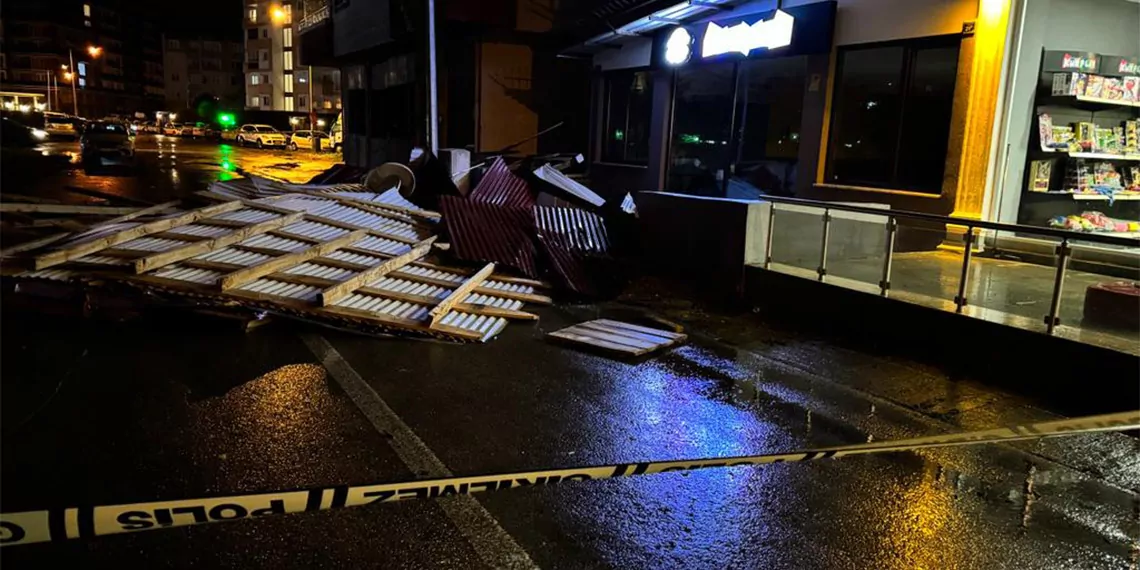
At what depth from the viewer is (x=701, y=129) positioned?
602 inches

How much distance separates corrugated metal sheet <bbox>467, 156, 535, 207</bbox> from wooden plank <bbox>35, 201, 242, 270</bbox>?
148 inches

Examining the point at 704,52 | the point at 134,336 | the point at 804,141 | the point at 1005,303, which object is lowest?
the point at 134,336

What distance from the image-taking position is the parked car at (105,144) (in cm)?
2756

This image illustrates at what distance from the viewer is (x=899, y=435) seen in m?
4.95

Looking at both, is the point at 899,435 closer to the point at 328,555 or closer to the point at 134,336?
the point at 328,555

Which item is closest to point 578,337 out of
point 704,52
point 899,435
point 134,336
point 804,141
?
point 899,435

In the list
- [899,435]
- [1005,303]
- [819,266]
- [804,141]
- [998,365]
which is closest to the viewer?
[899,435]

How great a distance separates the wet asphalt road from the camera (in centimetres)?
338

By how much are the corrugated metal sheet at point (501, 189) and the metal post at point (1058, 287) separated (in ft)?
24.4

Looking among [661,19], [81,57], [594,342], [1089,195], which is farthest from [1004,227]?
[81,57]

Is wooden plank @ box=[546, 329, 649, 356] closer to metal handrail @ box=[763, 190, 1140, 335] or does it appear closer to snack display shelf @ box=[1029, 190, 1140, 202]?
metal handrail @ box=[763, 190, 1140, 335]

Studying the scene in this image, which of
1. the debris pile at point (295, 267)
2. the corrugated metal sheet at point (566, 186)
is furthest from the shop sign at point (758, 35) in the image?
the debris pile at point (295, 267)

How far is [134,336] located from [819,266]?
750cm

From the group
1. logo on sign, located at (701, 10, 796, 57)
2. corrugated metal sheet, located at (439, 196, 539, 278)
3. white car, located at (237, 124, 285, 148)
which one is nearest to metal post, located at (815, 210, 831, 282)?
corrugated metal sheet, located at (439, 196, 539, 278)
